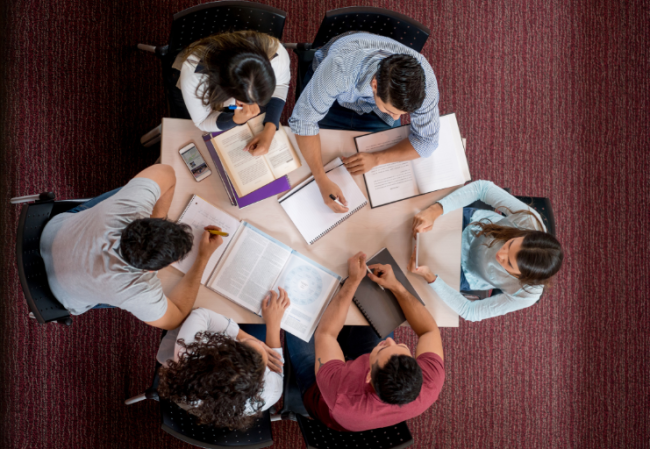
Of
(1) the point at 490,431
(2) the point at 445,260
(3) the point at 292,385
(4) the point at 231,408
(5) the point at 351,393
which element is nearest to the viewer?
(4) the point at 231,408

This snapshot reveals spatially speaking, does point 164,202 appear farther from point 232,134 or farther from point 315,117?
point 315,117

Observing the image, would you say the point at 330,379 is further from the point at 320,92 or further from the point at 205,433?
the point at 320,92

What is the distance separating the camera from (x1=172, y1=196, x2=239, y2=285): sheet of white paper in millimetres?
1409

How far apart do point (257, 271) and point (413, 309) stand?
59cm

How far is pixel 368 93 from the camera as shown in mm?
1485

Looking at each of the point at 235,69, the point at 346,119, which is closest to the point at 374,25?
the point at 346,119

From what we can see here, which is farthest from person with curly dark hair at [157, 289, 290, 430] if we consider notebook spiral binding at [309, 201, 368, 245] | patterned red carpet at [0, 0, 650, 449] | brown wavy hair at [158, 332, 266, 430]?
patterned red carpet at [0, 0, 650, 449]

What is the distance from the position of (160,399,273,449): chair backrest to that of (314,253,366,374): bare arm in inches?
12.0

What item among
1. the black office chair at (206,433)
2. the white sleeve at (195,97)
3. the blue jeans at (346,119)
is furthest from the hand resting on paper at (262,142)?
the black office chair at (206,433)

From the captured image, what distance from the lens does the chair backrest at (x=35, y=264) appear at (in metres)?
1.18

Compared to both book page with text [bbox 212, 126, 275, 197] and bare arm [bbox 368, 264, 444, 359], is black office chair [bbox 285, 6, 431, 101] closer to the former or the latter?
book page with text [bbox 212, 126, 275, 197]

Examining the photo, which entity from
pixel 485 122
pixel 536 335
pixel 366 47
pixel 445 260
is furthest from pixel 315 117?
pixel 536 335

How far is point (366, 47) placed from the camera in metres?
1.34

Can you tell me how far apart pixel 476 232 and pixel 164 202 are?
1.20 meters
